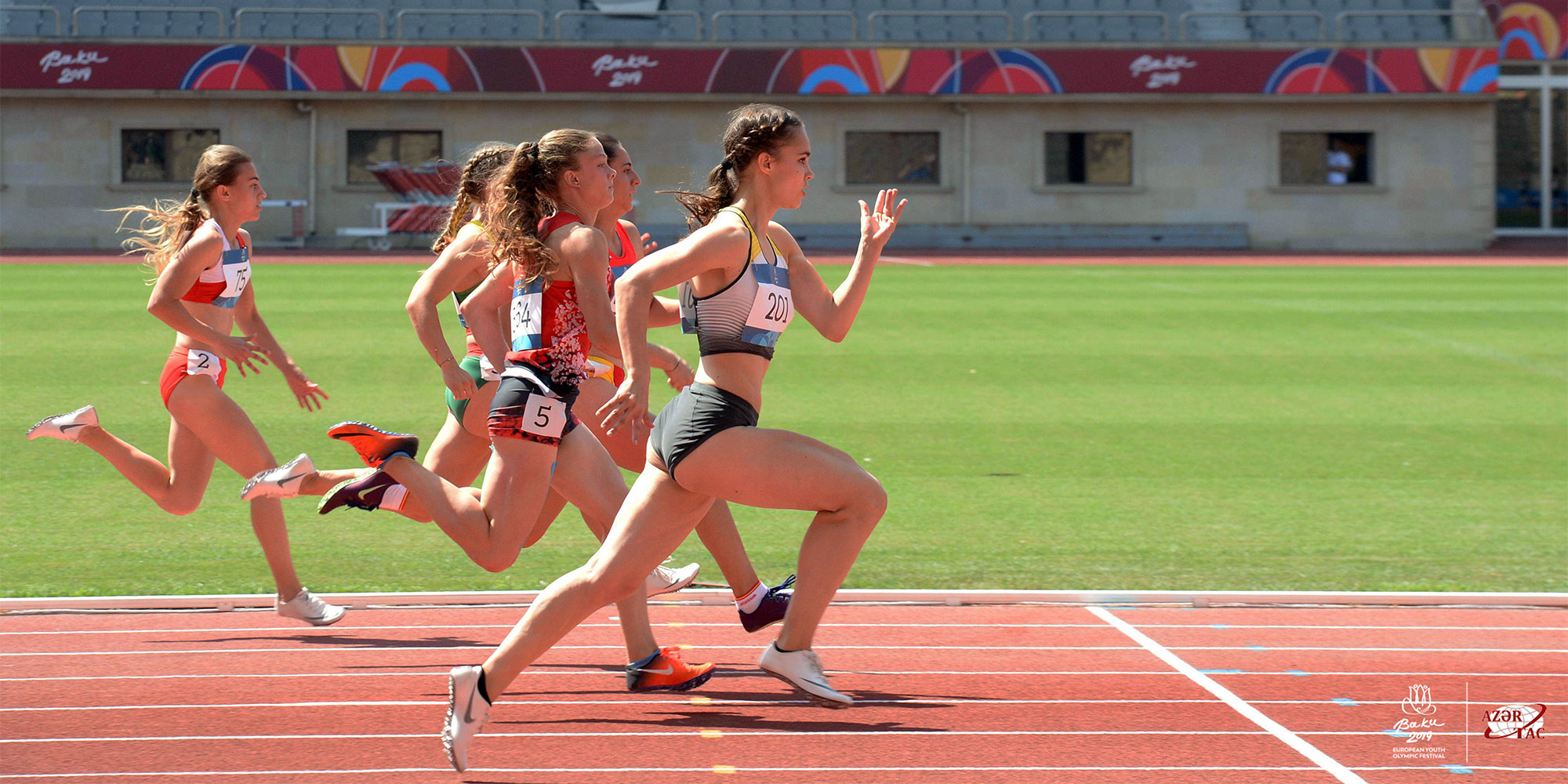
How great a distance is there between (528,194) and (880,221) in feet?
3.92

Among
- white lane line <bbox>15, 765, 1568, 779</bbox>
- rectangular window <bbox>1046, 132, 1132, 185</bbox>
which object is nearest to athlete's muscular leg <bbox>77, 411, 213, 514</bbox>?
white lane line <bbox>15, 765, 1568, 779</bbox>

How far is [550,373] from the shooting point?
5.05 metres

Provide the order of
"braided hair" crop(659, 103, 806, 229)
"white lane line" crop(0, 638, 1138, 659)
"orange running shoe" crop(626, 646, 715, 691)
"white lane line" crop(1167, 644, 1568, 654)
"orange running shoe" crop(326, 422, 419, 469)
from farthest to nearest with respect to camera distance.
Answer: "white lane line" crop(1167, 644, 1568, 654) < "white lane line" crop(0, 638, 1138, 659) < "orange running shoe" crop(326, 422, 419, 469) < "orange running shoe" crop(626, 646, 715, 691) < "braided hair" crop(659, 103, 806, 229)

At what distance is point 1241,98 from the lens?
39219 millimetres

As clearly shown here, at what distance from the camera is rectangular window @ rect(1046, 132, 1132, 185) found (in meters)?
39.8

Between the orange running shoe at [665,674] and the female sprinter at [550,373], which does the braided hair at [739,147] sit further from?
the orange running shoe at [665,674]

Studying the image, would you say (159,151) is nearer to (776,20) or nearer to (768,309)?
(776,20)

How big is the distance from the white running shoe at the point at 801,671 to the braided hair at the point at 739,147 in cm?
142

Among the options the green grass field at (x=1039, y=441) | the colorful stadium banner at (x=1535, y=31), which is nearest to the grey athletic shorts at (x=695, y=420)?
the green grass field at (x=1039, y=441)

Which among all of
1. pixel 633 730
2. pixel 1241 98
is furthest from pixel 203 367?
pixel 1241 98

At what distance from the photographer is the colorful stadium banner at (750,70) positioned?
37000mm

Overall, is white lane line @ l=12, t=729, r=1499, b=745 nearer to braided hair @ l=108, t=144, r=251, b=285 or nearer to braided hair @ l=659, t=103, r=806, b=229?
braided hair @ l=659, t=103, r=806, b=229

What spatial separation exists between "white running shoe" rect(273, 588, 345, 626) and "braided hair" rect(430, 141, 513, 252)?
1.50 meters

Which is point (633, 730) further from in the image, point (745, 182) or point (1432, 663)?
point (1432, 663)
